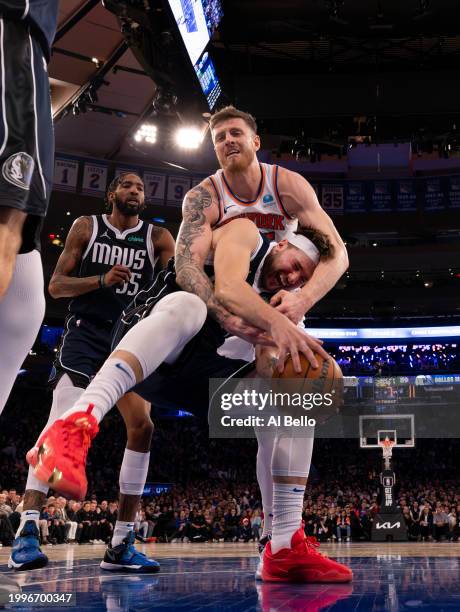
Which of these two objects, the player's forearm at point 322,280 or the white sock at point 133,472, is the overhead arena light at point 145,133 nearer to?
the white sock at point 133,472

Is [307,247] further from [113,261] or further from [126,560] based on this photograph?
[126,560]

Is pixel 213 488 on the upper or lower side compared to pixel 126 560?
upper

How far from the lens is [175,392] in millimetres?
2717

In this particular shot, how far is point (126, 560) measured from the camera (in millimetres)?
3348

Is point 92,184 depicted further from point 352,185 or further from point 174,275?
point 174,275

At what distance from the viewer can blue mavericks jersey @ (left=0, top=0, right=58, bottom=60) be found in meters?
1.71

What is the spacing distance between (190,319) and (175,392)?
1.38 feet

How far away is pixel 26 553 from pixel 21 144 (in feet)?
7.17

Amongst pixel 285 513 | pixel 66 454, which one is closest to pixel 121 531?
pixel 285 513

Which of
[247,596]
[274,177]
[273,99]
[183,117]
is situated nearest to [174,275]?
[274,177]

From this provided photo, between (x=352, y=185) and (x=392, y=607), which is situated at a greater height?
(x=352, y=185)

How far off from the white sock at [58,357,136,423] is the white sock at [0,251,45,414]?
9.5 inches

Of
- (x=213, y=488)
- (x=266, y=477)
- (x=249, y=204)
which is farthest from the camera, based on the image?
(x=213, y=488)

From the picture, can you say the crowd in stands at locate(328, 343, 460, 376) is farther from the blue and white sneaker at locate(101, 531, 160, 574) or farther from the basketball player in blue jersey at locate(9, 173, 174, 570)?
the blue and white sneaker at locate(101, 531, 160, 574)
